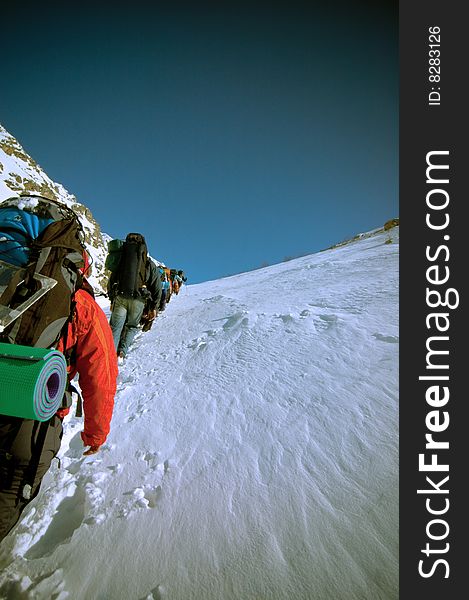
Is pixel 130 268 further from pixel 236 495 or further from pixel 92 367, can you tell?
pixel 236 495

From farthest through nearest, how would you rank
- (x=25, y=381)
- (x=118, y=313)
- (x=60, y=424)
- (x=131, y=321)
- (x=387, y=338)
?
(x=131, y=321) < (x=118, y=313) < (x=387, y=338) < (x=60, y=424) < (x=25, y=381)

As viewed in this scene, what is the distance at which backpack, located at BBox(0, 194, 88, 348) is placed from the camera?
4.33 ft

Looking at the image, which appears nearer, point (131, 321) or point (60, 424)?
point (60, 424)

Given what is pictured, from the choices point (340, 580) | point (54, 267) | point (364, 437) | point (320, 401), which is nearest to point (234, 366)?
point (320, 401)

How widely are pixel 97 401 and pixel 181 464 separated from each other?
1041 mm

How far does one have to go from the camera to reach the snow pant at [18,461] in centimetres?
134

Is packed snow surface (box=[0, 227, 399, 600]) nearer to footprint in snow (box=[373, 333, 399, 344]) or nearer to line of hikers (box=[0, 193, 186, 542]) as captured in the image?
footprint in snow (box=[373, 333, 399, 344])

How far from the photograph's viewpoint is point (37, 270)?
1.40 m

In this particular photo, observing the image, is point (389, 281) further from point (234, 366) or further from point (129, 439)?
point (129, 439)

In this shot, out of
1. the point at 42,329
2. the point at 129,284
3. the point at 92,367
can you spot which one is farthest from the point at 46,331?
the point at 129,284

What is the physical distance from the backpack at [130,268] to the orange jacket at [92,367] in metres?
2.73

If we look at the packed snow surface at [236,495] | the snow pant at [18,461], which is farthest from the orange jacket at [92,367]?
the packed snow surface at [236,495]

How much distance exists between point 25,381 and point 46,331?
341 mm

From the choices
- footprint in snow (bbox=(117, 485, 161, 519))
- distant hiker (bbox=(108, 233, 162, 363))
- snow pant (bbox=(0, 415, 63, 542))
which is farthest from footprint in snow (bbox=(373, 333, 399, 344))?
distant hiker (bbox=(108, 233, 162, 363))
